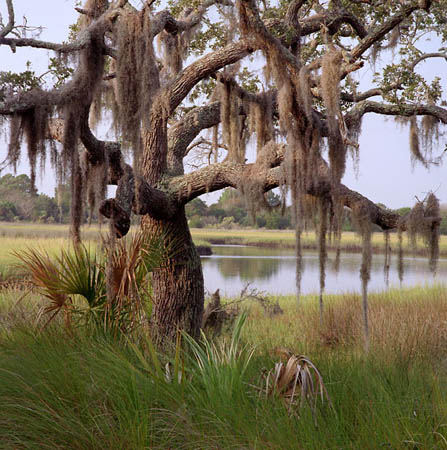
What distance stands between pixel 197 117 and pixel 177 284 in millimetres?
2935

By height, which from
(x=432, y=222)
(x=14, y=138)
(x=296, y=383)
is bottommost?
(x=296, y=383)

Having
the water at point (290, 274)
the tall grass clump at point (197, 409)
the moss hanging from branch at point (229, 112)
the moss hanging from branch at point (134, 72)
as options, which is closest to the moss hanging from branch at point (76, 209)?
the moss hanging from branch at point (134, 72)

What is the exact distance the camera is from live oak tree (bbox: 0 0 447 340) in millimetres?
5562

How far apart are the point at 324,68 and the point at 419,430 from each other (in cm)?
386

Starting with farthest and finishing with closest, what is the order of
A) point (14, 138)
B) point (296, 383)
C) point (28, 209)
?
point (28, 209) < point (14, 138) < point (296, 383)

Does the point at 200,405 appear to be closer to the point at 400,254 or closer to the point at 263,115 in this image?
the point at 400,254

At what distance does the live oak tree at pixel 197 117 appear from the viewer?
556 centimetres

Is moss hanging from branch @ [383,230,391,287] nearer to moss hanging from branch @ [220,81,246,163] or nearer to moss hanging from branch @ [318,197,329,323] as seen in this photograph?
moss hanging from branch @ [318,197,329,323]

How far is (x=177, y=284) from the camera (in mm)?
7828

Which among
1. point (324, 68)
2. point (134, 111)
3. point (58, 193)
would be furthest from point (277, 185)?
point (58, 193)

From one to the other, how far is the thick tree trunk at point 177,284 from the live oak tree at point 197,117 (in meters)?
0.02

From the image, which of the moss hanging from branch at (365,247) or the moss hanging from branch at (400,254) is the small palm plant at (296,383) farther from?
the moss hanging from branch at (400,254)

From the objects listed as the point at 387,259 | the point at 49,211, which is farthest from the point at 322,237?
the point at 49,211

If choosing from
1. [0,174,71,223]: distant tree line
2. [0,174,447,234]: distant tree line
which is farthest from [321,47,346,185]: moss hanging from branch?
[0,174,71,223]: distant tree line
